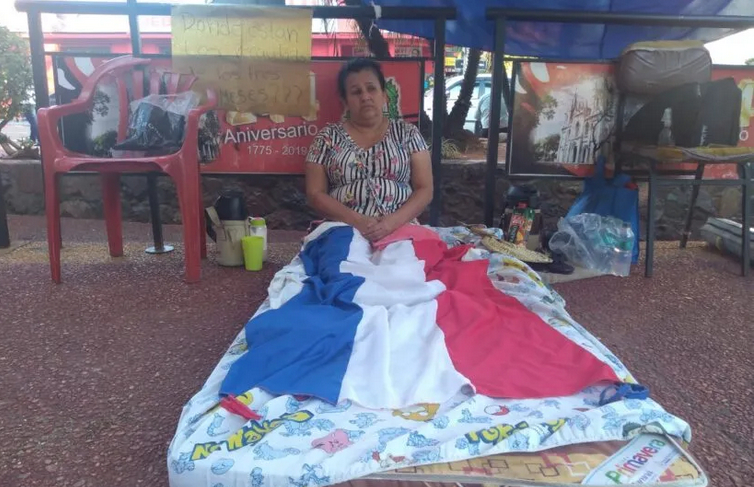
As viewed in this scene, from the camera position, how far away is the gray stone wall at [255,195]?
17.8 ft

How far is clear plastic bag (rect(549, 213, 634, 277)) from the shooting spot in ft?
11.6

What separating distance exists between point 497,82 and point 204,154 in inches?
73.8

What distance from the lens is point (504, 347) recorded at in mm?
1903

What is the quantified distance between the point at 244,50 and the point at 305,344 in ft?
7.64

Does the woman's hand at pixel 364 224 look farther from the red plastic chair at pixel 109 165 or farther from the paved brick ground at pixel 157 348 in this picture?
the red plastic chair at pixel 109 165

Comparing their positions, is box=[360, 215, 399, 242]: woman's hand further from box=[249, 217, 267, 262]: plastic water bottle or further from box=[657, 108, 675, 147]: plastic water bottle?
box=[657, 108, 675, 147]: plastic water bottle

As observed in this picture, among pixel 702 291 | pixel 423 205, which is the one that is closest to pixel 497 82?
pixel 423 205

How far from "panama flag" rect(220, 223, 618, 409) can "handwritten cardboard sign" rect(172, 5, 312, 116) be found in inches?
61.0

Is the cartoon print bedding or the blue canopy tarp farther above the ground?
the blue canopy tarp

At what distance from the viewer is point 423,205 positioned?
306 cm

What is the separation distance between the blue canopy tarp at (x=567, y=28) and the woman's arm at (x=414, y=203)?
151cm

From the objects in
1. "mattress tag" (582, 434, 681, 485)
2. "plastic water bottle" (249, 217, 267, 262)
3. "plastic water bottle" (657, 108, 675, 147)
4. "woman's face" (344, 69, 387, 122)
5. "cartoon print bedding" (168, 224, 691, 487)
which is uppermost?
"woman's face" (344, 69, 387, 122)

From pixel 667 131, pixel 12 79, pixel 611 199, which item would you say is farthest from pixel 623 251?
pixel 12 79

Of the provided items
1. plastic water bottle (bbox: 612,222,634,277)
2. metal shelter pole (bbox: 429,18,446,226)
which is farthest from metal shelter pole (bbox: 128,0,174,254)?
plastic water bottle (bbox: 612,222,634,277)
